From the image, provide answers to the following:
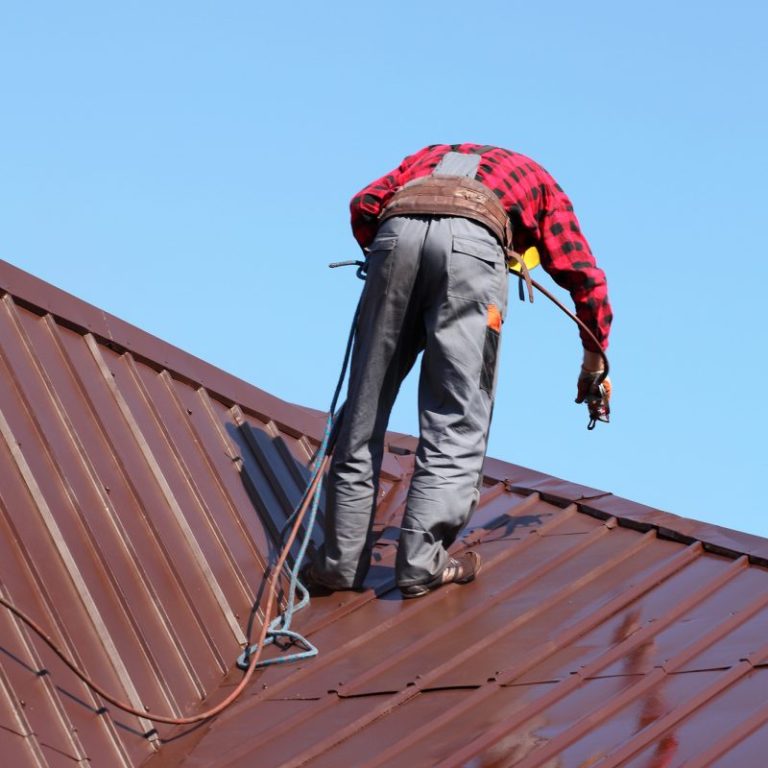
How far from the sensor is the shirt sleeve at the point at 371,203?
6.46 m

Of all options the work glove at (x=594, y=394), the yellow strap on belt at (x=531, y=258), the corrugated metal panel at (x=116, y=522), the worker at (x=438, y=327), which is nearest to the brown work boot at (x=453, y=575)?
the worker at (x=438, y=327)

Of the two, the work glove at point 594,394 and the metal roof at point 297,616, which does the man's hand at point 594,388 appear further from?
the metal roof at point 297,616

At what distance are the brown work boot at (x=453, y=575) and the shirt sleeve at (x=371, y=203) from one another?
139cm

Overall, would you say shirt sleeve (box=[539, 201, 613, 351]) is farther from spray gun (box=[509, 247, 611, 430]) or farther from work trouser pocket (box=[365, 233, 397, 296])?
work trouser pocket (box=[365, 233, 397, 296])

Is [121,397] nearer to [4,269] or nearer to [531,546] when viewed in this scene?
[4,269]

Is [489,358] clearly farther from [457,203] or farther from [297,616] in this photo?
[297,616]

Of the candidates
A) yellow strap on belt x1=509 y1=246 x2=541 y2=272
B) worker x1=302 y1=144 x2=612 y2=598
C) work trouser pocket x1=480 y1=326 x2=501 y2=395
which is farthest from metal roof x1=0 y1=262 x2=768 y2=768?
yellow strap on belt x1=509 y1=246 x2=541 y2=272

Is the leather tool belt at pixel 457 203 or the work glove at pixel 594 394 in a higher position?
the leather tool belt at pixel 457 203

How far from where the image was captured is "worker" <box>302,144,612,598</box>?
237 inches

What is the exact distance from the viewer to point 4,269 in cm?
680

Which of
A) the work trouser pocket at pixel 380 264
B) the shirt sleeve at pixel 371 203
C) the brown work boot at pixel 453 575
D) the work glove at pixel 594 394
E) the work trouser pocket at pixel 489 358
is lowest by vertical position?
the brown work boot at pixel 453 575

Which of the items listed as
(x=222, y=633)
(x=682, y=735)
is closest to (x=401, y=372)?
(x=222, y=633)

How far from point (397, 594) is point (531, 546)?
2.16 ft

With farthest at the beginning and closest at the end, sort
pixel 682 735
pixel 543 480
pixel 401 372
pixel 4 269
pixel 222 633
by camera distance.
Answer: pixel 543 480
pixel 4 269
pixel 401 372
pixel 222 633
pixel 682 735
